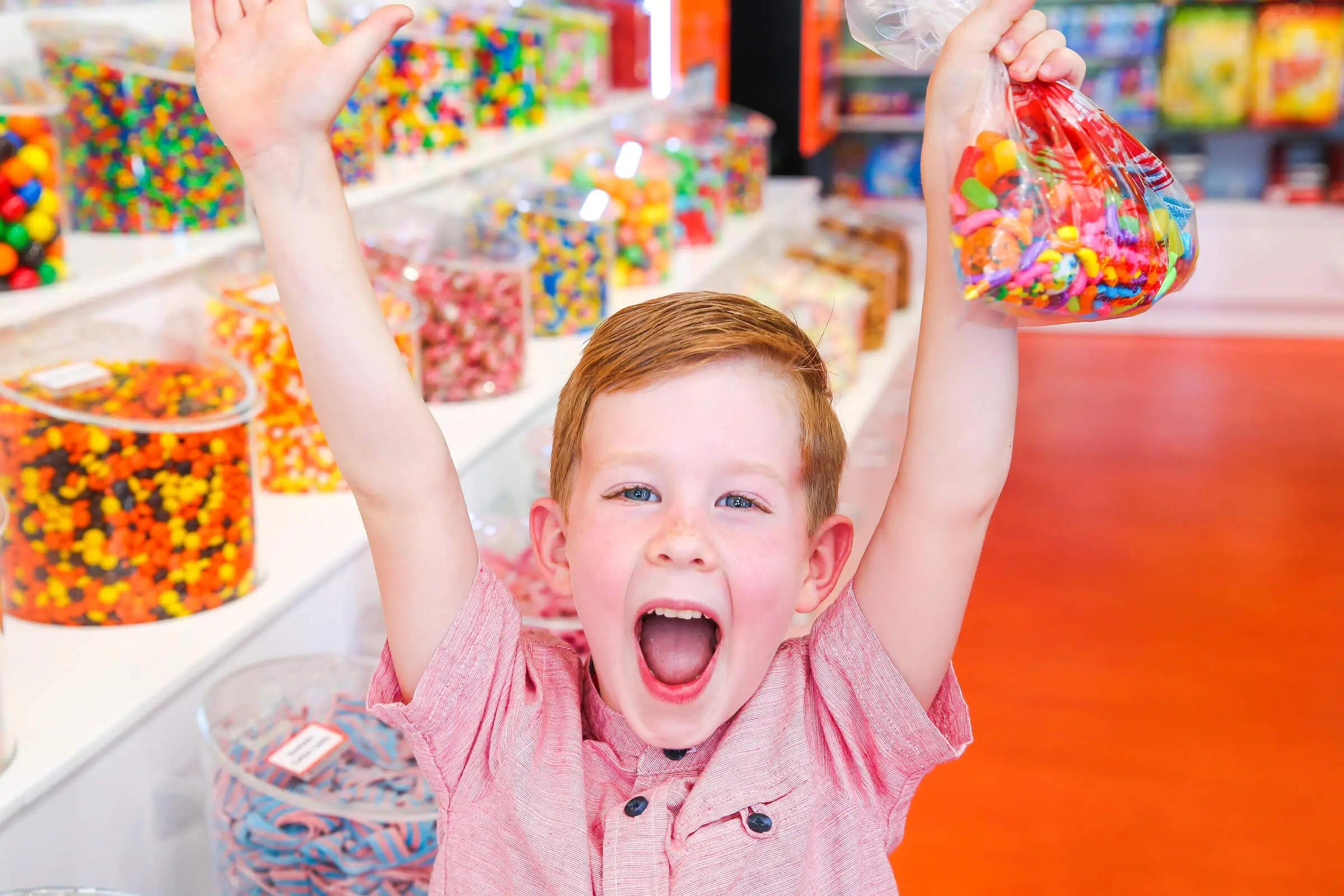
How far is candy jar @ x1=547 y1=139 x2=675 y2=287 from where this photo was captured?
295 centimetres

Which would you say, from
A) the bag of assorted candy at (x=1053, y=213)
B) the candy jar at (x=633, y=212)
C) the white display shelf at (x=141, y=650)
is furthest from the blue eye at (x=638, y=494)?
the candy jar at (x=633, y=212)

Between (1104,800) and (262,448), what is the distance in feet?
4.86

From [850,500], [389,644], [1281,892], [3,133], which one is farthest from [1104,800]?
[3,133]

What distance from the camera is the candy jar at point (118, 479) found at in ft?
4.48

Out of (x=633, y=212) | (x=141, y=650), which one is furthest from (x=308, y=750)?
(x=633, y=212)

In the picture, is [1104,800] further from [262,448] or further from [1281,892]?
[262,448]

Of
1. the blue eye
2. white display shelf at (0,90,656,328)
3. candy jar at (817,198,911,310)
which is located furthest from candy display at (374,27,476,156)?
candy jar at (817,198,911,310)

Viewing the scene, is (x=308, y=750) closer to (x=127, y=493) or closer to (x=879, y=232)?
(x=127, y=493)

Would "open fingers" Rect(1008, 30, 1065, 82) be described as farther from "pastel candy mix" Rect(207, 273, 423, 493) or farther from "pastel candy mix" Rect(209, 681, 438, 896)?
"pastel candy mix" Rect(207, 273, 423, 493)

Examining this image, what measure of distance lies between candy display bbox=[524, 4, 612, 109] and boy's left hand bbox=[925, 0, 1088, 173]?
2.28 metres

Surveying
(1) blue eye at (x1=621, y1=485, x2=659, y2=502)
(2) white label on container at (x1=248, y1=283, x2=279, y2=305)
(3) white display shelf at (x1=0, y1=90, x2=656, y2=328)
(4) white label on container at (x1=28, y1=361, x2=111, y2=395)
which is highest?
(3) white display shelf at (x1=0, y1=90, x2=656, y2=328)

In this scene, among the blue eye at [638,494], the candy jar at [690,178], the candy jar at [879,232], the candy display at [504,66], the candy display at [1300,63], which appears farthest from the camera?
the candy display at [1300,63]

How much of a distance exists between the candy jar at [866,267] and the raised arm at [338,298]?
2687 millimetres

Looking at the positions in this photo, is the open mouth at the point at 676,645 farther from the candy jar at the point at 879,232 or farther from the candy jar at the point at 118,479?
the candy jar at the point at 879,232
